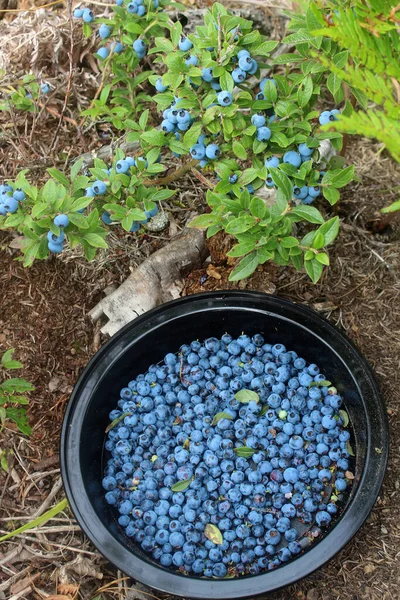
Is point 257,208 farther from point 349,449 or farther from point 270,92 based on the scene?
point 349,449

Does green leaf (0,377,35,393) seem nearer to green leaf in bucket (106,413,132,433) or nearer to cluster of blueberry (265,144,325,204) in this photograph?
green leaf in bucket (106,413,132,433)

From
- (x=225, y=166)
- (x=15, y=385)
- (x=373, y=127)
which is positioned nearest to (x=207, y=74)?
(x=225, y=166)

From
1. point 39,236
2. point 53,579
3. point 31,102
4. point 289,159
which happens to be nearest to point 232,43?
point 289,159

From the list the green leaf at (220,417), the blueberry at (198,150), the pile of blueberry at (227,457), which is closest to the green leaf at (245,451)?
the pile of blueberry at (227,457)

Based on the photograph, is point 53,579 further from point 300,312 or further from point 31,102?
point 31,102

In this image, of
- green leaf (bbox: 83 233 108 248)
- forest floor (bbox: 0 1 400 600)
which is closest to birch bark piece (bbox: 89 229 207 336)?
forest floor (bbox: 0 1 400 600)

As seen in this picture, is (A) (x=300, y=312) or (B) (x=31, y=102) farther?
(B) (x=31, y=102)

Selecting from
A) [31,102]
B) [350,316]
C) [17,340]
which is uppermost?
[31,102]
